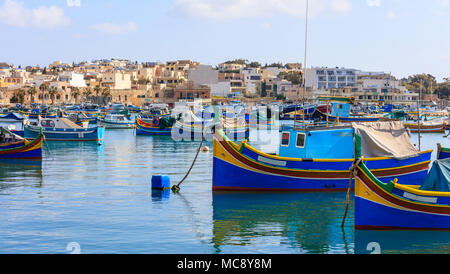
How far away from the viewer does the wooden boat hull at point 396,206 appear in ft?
55.1

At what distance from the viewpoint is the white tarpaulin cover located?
80.0 ft

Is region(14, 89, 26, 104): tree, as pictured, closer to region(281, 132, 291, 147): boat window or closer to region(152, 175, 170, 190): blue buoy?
region(152, 175, 170, 190): blue buoy

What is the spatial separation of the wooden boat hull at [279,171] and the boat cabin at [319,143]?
64 centimetres

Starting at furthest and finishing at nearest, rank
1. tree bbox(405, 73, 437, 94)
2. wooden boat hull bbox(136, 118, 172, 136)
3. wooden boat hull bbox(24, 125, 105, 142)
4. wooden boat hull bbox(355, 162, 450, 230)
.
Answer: tree bbox(405, 73, 437, 94)
wooden boat hull bbox(136, 118, 172, 136)
wooden boat hull bbox(24, 125, 105, 142)
wooden boat hull bbox(355, 162, 450, 230)

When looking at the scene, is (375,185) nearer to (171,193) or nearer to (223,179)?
(223,179)

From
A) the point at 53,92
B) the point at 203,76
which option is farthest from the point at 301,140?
the point at 203,76

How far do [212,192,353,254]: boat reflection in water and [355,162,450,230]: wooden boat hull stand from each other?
1.02 metres

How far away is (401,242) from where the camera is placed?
16.9 metres

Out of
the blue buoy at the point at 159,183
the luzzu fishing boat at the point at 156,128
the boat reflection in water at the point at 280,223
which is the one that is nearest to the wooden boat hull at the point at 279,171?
the boat reflection in water at the point at 280,223

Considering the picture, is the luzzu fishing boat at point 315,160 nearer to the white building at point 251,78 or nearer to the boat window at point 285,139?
the boat window at point 285,139

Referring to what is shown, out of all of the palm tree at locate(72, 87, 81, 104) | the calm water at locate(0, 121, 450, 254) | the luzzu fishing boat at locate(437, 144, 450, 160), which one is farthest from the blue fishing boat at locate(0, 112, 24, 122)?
the luzzu fishing boat at locate(437, 144, 450, 160)

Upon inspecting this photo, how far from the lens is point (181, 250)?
1639 cm
